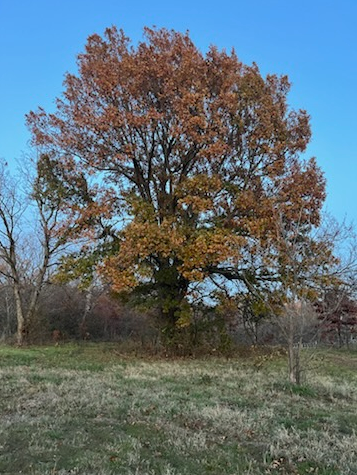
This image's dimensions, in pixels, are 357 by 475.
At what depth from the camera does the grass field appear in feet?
12.5

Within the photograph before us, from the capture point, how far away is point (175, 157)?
15.2 m

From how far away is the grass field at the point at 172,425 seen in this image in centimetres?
382

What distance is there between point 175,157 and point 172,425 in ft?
37.0

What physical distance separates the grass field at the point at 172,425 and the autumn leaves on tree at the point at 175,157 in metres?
4.77

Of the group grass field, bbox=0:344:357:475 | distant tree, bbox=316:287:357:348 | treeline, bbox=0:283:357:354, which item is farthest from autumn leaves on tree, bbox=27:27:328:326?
distant tree, bbox=316:287:357:348

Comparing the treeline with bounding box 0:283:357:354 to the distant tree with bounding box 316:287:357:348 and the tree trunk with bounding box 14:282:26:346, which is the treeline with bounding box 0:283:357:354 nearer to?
the distant tree with bounding box 316:287:357:348

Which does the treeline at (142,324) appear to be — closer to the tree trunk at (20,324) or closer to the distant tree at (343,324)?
the distant tree at (343,324)

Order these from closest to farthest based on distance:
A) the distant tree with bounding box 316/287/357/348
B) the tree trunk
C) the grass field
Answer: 1. the grass field
2. the tree trunk
3. the distant tree with bounding box 316/287/357/348

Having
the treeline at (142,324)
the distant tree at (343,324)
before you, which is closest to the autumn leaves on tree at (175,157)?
the treeline at (142,324)

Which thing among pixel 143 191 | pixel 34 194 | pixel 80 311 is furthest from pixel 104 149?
pixel 80 311

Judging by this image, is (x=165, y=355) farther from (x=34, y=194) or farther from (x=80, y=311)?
(x=80, y=311)

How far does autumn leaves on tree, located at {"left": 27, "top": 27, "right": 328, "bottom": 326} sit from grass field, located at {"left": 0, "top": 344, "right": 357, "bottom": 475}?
4773mm

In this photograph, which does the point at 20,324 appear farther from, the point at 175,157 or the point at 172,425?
the point at 172,425

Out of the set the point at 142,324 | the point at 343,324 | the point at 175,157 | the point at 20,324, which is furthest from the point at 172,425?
the point at 142,324
